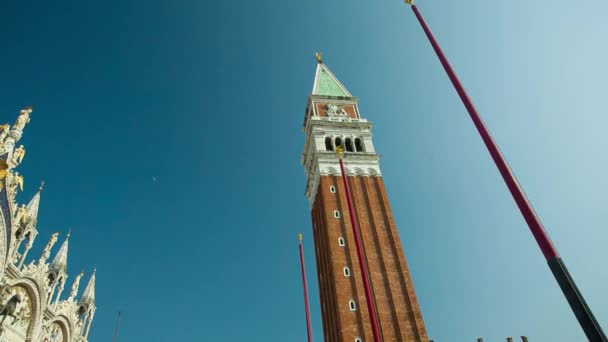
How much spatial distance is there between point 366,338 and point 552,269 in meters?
23.6

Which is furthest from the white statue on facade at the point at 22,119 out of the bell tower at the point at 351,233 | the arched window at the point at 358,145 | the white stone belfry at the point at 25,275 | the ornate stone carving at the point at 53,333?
the arched window at the point at 358,145

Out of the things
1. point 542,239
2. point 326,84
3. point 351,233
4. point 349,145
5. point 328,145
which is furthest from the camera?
point 326,84

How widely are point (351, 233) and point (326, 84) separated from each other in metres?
23.5

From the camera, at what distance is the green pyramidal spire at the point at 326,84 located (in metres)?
50.9

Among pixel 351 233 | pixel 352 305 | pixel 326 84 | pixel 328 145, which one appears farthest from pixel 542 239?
pixel 326 84

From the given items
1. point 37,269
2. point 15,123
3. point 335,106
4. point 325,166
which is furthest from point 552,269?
point 335,106

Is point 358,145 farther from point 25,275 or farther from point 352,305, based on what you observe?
point 25,275

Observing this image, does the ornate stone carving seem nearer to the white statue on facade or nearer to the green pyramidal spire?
the white statue on facade

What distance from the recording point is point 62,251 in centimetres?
2986

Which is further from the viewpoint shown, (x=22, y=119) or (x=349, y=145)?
(x=349, y=145)

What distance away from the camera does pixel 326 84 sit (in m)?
52.6

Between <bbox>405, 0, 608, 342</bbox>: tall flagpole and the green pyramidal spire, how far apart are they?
39173 mm

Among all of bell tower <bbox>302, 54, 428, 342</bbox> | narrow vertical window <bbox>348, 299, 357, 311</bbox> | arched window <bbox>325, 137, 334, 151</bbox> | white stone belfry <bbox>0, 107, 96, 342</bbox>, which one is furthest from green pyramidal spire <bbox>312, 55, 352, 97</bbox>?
white stone belfry <bbox>0, 107, 96, 342</bbox>

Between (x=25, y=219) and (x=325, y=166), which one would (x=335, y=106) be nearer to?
(x=325, y=166)
